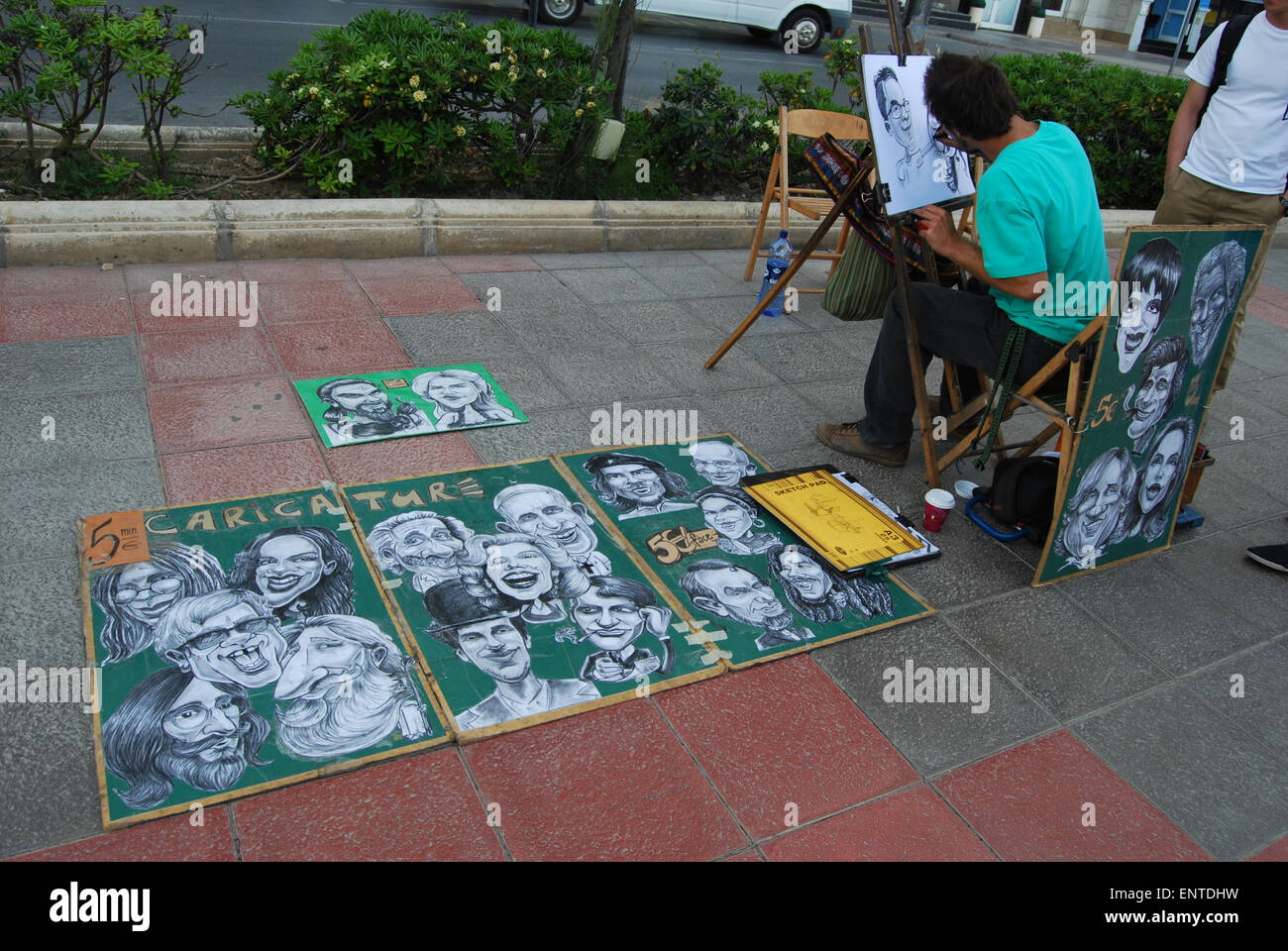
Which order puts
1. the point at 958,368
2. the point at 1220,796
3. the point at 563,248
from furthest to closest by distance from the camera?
the point at 563,248, the point at 958,368, the point at 1220,796

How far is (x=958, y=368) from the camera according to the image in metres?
4.38

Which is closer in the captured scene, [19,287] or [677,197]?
[19,287]

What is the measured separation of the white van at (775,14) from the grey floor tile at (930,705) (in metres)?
14.0

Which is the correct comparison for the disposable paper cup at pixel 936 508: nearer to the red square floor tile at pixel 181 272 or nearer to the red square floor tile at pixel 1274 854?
the red square floor tile at pixel 1274 854

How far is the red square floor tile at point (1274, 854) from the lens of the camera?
8.00ft

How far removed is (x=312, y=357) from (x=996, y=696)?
10.7ft

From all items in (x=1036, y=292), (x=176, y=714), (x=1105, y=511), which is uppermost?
(x=1036, y=292)

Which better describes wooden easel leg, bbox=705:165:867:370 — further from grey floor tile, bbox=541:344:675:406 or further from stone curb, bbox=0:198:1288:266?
stone curb, bbox=0:198:1288:266

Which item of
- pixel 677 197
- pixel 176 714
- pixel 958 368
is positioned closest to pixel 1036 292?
pixel 958 368

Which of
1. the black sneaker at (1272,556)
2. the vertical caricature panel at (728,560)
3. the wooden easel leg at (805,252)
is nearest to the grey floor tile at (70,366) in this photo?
the vertical caricature panel at (728,560)

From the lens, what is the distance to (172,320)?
4.60 metres

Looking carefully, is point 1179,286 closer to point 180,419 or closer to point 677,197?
point 180,419

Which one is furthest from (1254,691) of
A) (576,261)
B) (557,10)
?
(557,10)

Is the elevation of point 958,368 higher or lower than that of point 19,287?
higher
